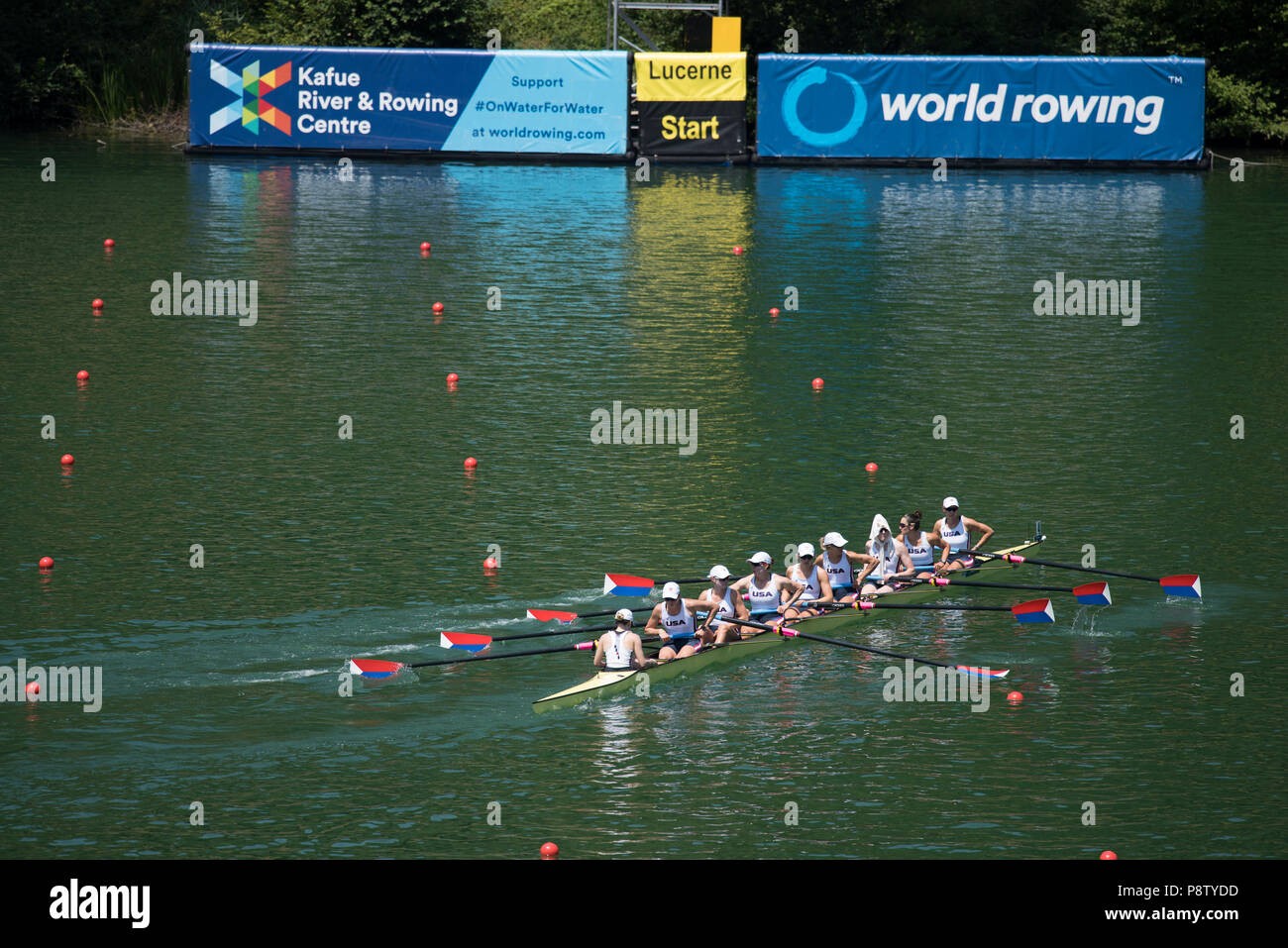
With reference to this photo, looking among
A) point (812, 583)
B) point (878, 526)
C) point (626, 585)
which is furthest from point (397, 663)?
point (878, 526)

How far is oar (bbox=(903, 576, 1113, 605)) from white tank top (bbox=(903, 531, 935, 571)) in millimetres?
536

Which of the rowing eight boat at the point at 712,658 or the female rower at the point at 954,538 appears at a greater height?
the female rower at the point at 954,538

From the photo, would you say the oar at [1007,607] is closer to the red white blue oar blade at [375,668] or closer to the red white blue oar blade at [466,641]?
the red white blue oar blade at [466,641]

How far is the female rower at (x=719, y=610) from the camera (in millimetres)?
20141

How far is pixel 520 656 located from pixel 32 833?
6353 millimetres

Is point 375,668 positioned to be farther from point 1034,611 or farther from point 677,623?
point 1034,611

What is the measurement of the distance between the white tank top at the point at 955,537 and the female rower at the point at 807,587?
7.90 feet

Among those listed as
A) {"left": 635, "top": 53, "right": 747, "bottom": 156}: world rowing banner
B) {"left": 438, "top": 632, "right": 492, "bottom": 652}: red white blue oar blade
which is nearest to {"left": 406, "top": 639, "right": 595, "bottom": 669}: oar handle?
{"left": 438, "top": 632, "right": 492, "bottom": 652}: red white blue oar blade

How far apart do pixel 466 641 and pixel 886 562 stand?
6.21 metres

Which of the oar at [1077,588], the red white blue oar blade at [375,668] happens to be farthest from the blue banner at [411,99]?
the red white blue oar blade at [375,668]

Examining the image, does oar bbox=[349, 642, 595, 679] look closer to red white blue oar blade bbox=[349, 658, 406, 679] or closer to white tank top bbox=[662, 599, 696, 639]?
red white blue oar blade bbox=[349, 658, 406, 679]
